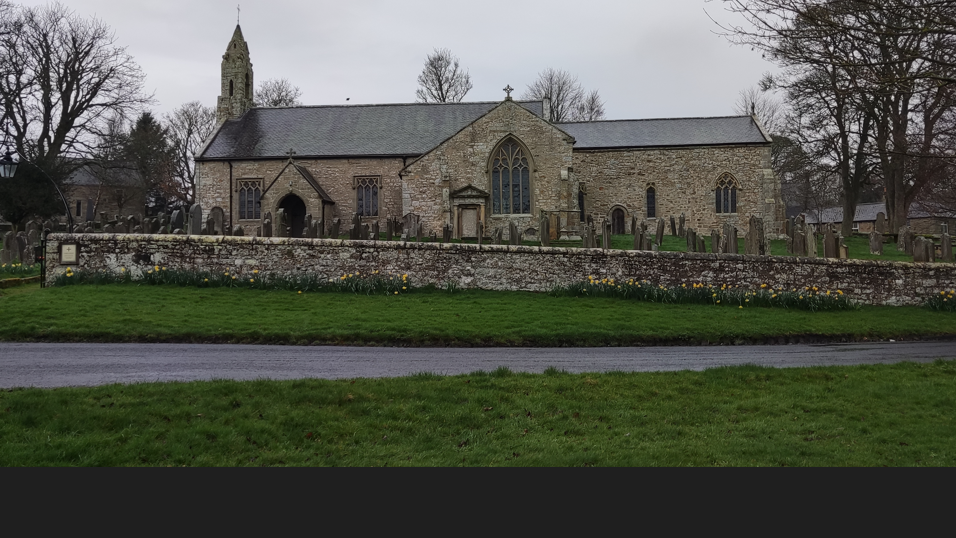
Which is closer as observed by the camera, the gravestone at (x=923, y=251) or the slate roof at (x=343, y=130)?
the gravestone at (x=923, y=251)

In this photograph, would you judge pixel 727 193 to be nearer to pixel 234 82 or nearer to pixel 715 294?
pixel 715 294

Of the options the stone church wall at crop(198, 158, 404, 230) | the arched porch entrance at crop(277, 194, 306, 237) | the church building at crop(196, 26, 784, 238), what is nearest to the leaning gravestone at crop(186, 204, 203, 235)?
the church building at crop(196, 26, 784, 238)

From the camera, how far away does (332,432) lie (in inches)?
237

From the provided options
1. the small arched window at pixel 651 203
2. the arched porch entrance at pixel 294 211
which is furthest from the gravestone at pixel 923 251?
the arched porch entrance at pixel 294 211

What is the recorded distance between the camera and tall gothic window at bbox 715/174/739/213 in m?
33.2

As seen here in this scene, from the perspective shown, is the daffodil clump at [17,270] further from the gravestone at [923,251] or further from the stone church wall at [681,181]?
the gravestone at [923,251]

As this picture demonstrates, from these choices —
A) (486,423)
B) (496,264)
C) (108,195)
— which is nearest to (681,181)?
(496,264)

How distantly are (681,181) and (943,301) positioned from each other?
18.0 metres

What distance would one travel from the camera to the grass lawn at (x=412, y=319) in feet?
39.0

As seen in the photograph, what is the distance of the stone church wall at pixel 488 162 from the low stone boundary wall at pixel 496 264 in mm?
12686

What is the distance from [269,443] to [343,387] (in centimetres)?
151

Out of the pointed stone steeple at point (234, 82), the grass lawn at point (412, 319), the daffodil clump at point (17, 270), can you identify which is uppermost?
the pointed stone steeple at point (234, 82)

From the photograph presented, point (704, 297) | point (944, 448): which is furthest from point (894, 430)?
point (704, 297)

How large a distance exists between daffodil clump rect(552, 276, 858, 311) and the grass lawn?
0.49 meters
